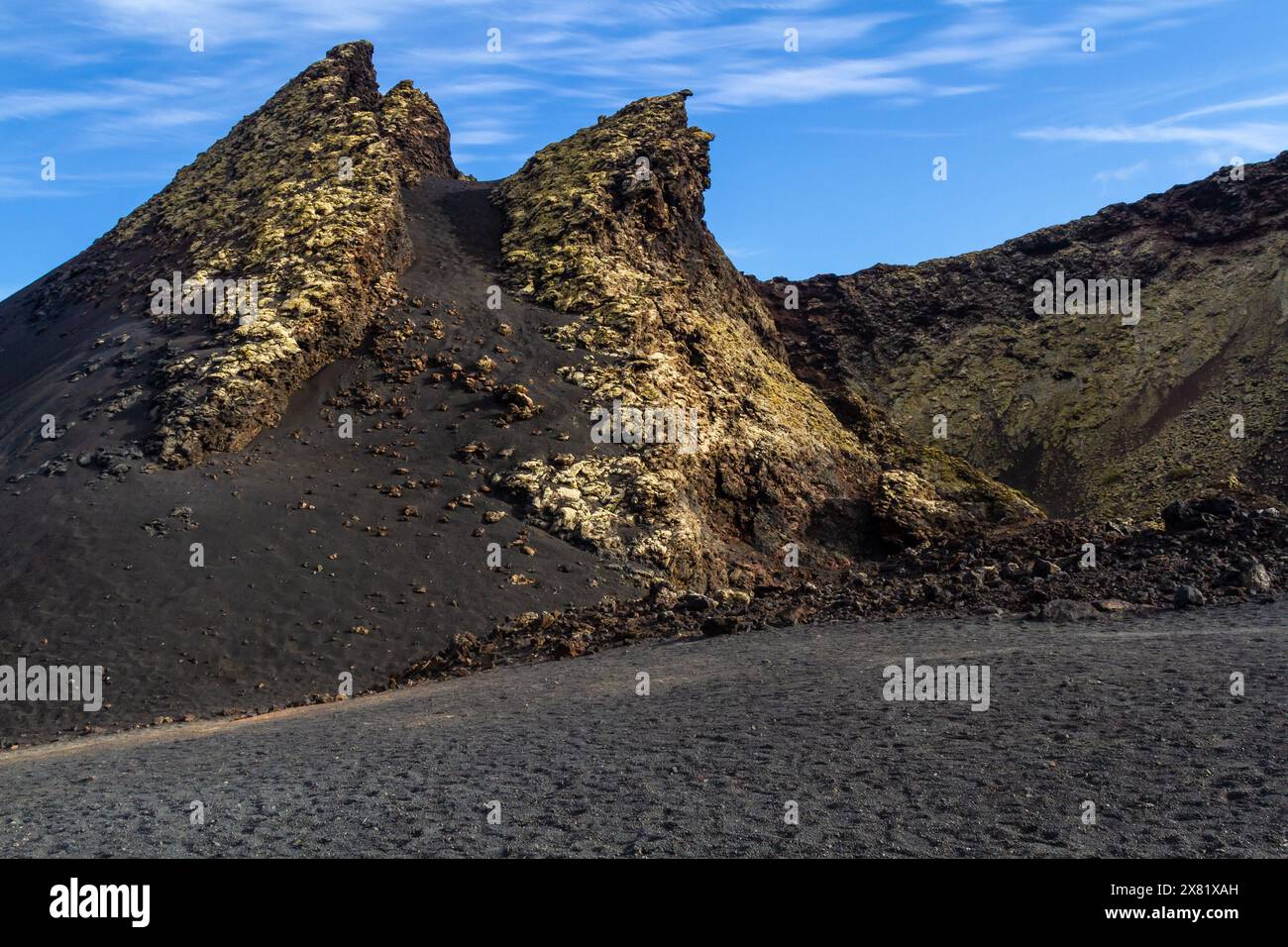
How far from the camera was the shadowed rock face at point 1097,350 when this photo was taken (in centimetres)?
4259

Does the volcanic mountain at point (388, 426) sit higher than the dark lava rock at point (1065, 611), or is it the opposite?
the volcanic mountain at point (388, 426)

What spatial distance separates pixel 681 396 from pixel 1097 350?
28.0 meters

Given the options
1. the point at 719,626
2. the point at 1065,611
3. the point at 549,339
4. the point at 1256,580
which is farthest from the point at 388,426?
the point at 1256,580

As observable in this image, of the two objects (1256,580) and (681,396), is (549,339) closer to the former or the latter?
(681,396)

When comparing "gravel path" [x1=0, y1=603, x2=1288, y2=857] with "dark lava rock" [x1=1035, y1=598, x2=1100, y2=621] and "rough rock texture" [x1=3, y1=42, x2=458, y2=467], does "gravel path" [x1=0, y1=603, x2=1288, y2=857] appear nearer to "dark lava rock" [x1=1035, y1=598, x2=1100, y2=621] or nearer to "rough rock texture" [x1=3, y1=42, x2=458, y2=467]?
"dark lava rock" [x1=1035, y1=598, x2=1100, y2=621]

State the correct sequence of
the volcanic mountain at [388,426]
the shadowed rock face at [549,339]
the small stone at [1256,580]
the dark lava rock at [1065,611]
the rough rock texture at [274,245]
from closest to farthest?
the dark lava rock at [1065,611], the small stone at [1256,580], the volcanic mountain at [388,426], the shadowed rock face at [549,339], the rough rock texture at [274,245]

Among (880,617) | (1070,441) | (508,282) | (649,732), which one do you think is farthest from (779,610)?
(1070,441)

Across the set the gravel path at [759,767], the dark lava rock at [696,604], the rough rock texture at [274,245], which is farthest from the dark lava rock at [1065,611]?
the rough rock texture at [274,245]

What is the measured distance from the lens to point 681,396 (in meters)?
31.7

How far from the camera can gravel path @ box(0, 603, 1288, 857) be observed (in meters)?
Answer: 8.70

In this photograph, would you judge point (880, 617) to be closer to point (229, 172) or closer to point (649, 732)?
point (649, 732)

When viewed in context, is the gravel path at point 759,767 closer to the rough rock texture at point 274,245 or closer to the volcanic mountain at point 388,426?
the volcanic mountain at point 388,426

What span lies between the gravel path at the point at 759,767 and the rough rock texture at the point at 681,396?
36.7ft
